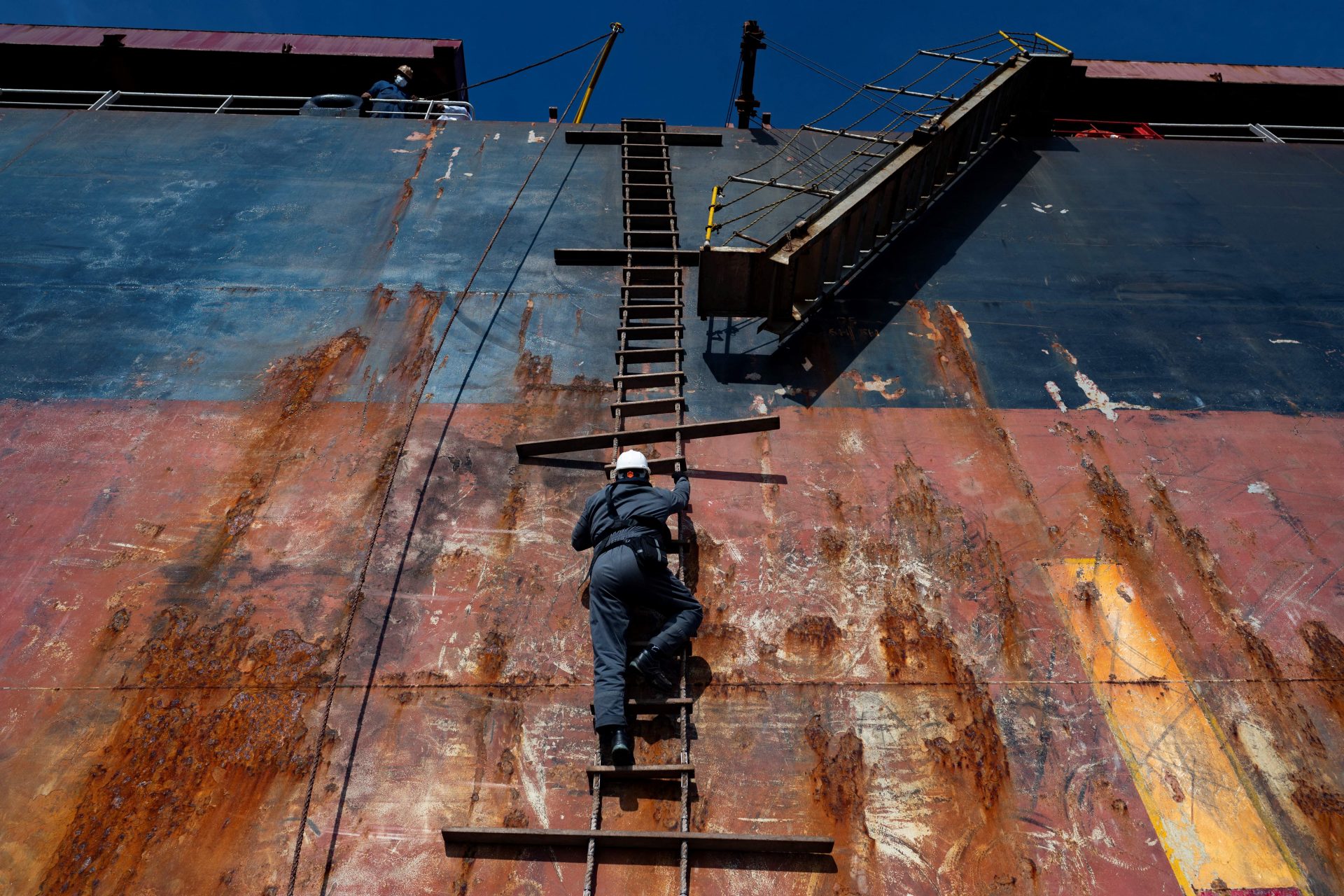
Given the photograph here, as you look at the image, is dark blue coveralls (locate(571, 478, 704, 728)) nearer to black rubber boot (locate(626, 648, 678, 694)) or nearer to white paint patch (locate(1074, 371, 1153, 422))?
black rubber boot (locate(626, 648, 678, 694))

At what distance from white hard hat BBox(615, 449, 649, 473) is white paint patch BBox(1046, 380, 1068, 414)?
12.8 ft

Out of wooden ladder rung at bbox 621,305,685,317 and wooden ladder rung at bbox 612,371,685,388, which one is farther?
wooden ladder rung at bbox 621,305,685,317

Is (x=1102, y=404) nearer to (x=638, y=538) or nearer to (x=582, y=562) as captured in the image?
(x=638, y=538)

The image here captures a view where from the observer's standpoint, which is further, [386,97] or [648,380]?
[386,97]

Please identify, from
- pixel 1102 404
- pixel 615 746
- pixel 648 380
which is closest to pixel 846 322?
pixel 648 380

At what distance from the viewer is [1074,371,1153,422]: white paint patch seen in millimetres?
7125

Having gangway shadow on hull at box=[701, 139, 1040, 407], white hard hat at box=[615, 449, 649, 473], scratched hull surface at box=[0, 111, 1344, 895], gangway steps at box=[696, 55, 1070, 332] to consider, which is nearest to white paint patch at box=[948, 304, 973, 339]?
scratched hull surface at box=[0, 111, 1344, 895]

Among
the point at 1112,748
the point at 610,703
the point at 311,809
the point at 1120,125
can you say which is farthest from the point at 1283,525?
the point at 1120,125

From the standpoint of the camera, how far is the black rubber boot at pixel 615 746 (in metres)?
4.75

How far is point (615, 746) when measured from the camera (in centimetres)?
476

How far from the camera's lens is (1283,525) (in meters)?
6.32

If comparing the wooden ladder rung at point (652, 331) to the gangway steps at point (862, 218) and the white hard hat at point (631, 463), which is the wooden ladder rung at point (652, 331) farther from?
the white hard hat at point (631, 463)

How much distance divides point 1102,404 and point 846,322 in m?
2.40

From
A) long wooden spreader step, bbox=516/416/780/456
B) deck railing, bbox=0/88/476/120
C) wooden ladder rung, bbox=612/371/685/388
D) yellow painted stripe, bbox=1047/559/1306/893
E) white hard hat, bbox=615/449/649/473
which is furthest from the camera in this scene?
deck railing, bbox=0/88/476/120
